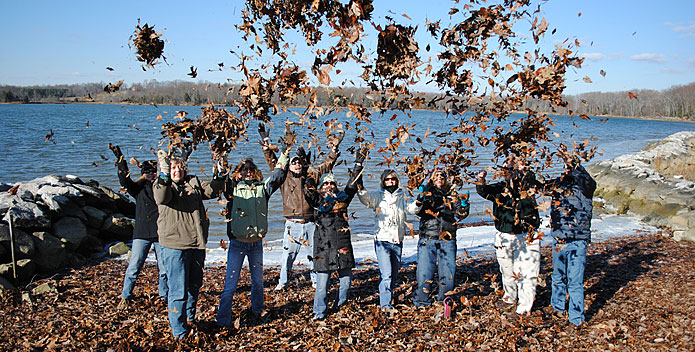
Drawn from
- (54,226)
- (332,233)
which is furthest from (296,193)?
(54,226)

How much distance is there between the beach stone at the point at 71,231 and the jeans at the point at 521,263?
24.6 ft

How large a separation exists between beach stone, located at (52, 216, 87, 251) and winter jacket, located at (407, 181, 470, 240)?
6459 mm

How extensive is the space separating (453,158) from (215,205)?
34.2 ft

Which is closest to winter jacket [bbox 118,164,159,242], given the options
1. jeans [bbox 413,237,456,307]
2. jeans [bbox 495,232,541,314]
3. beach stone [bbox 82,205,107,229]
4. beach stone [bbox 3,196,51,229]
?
beach stone [bbox 3,196,51,229]

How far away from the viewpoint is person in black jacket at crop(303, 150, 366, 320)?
565 centimetres

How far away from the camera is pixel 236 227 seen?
546cm

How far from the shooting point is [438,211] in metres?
5.95

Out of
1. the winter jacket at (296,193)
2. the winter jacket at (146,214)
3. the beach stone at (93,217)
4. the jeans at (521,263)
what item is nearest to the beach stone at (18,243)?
the beach stone at (93,217)

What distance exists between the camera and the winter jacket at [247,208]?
5461mm

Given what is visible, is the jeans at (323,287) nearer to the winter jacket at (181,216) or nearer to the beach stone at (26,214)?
the winter jacket at (181,216)

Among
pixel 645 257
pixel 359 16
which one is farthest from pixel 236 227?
pixel 645 257

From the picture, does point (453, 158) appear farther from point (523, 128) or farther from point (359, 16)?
point (359, 16)

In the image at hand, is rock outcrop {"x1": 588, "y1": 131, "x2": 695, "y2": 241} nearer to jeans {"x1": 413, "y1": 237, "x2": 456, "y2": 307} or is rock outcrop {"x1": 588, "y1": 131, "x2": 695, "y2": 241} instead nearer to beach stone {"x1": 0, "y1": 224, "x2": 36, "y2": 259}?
jeans {"x1": 413, "y1": 237, "x2": 456, "y2": 307}

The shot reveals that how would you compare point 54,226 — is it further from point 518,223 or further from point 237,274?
point 518,223
